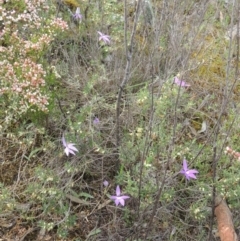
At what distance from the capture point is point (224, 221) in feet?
6.22

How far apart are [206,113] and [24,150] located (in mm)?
1074

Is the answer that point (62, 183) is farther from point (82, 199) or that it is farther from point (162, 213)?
point (162, 213)

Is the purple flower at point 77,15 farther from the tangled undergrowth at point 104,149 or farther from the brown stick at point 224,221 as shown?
the brown stick at point 224,221

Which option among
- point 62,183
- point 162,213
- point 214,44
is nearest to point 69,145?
point 62,183

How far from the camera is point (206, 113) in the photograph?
267 cm

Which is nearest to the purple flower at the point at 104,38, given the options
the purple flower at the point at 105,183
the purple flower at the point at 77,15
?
the purple flower at the point at 77,15

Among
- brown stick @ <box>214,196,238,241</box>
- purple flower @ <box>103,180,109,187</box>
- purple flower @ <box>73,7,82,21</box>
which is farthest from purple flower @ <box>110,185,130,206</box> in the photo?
purple flower @ <box>73,7,82,21</box>

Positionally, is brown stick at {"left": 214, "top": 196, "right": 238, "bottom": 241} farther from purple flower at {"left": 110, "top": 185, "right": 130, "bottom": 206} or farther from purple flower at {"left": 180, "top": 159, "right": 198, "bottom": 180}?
purple flower at {"left": 110, "top": 185, "right": 130, "bottom": 206}

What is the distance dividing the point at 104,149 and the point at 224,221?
0.65m

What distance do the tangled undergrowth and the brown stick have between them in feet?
0.11

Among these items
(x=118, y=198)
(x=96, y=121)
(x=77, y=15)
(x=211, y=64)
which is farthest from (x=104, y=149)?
(x=211, y=64)

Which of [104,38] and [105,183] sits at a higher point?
[104,38]

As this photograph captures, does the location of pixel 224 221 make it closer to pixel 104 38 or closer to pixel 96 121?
pixel 96 121

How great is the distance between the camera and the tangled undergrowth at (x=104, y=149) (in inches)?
77.9
